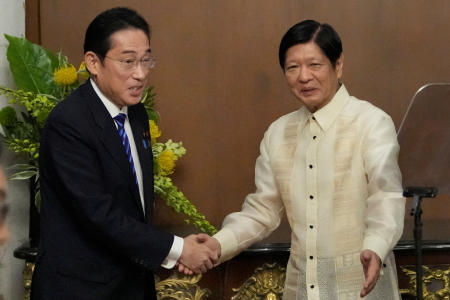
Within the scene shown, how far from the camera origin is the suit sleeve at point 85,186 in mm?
2346

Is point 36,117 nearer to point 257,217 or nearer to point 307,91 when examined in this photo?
point 257,217

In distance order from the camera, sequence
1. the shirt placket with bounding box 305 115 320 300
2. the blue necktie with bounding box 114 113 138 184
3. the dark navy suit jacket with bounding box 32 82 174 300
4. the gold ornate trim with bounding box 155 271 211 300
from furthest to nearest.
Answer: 1. the gold ornate trim with bounding box 155 271 211 300
2. the shirt placket with bounding box 305 115 320 300
3. the blue necktie with bounding box 114 113 138 184
4. the dark navy suit jacket with bounding box 32 82 174 300

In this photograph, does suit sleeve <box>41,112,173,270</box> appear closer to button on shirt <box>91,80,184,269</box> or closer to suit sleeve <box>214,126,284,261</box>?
button on shirt <box>91,80,184,269</box>

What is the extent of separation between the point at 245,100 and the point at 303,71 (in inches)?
38.0

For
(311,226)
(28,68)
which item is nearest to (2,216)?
(311,226)

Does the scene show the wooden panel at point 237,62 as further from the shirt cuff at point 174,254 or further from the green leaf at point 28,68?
the shirt cuff at point 174,254

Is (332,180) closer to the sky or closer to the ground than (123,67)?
closer to the ground

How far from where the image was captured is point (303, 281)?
2643 millimetres

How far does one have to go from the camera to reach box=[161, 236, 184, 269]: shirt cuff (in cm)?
256

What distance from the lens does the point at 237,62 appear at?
3.61 meters

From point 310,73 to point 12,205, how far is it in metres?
1.46

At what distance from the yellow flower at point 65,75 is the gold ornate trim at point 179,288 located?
2.71ft

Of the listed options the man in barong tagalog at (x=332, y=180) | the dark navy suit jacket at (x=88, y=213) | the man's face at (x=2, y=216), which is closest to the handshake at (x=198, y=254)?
the man in barong tagalog at (x=332, y=180)

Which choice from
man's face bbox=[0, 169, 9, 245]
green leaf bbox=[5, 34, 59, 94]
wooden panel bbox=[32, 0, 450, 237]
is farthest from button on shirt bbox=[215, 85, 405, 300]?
man's face bbox=[0, 169, 9, 245]
